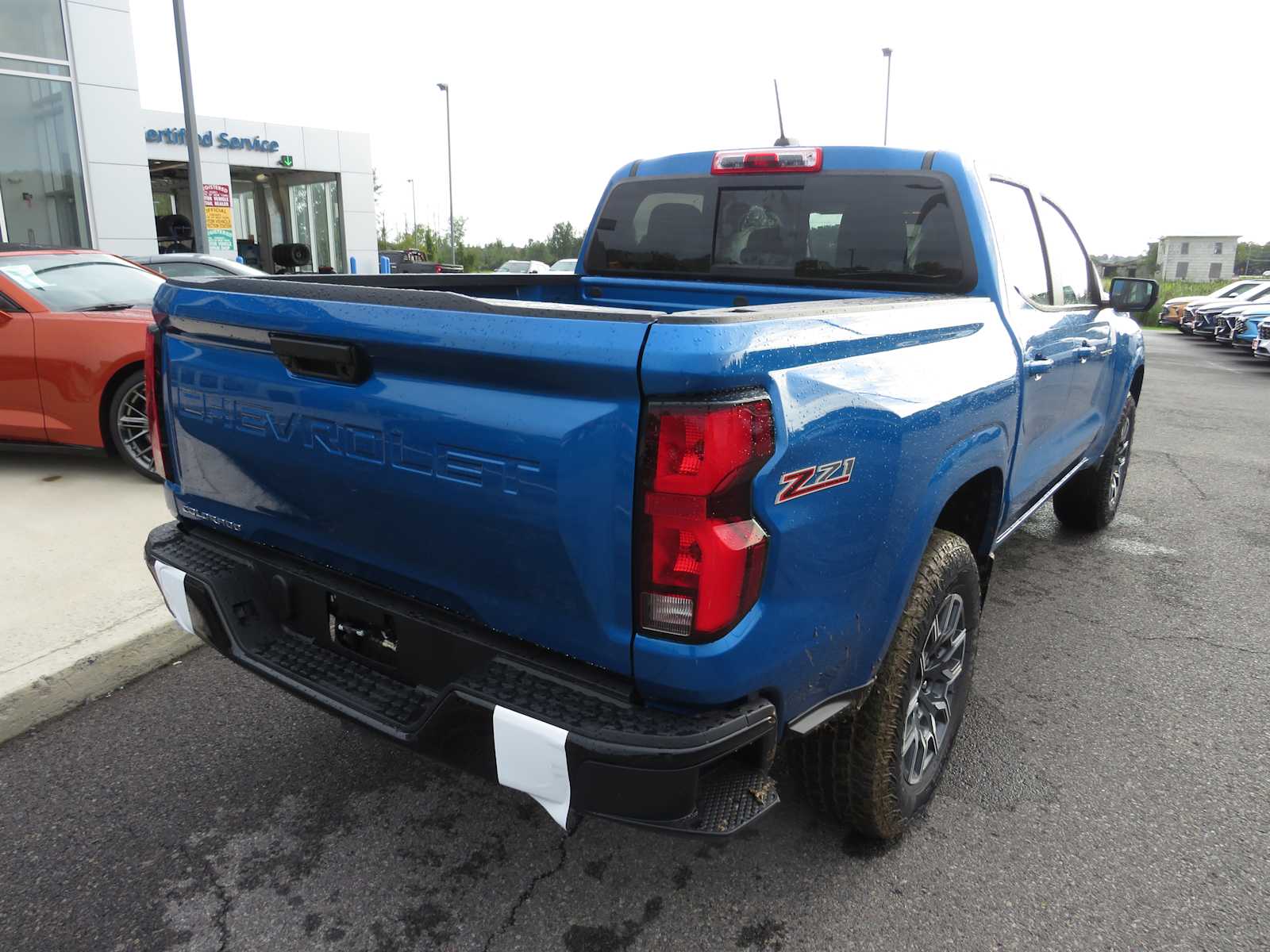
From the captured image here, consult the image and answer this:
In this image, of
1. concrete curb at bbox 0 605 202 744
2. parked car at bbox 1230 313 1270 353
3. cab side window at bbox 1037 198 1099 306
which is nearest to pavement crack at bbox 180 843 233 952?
concrete curb at bbox 0 605 202 744

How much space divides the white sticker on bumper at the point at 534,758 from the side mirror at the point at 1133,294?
3.86 meters

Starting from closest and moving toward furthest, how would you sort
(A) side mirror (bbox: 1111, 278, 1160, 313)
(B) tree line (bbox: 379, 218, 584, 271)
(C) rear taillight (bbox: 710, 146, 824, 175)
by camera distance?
(C) rear taillight (bbox: 710, 146, 824, 175), (A) side mirror (bbox: 1111, 278, 1160, 313), (B) tree line (bbox: 379, 218, 584, 271)

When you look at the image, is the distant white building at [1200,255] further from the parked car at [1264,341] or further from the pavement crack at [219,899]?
the pavement crack at [219,899]

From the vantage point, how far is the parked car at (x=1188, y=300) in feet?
82.4

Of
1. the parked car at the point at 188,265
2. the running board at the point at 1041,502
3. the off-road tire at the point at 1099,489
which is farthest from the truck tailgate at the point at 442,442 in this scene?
the parked car at the point at 188,265

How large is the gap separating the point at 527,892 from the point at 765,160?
9.00 feet

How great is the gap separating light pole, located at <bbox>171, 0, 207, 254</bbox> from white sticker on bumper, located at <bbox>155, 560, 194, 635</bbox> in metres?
9.14

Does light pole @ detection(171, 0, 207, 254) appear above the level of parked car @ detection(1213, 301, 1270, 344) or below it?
above

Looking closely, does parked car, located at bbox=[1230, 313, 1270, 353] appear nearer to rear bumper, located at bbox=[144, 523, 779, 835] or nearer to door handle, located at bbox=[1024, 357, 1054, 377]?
door handle, located at bbox=[1024, 357, 1054, 377]

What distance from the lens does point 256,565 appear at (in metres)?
2.39

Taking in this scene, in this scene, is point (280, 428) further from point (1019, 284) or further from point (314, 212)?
point (314, 212)

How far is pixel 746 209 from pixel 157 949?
3.10 m

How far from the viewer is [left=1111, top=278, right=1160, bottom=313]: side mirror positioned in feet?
14.2

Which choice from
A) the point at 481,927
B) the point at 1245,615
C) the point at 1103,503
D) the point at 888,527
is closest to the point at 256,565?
the point at 481,927
